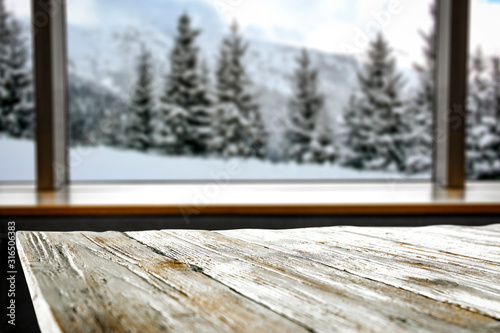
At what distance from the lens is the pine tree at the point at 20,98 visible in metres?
2.68

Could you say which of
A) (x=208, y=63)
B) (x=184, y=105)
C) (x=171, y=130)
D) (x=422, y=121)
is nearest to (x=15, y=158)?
(x=171, y=130)

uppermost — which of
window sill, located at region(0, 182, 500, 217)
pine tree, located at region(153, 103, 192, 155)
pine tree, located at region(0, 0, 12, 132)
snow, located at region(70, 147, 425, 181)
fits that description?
pine tree, located at region(0, 0, 12, 132)

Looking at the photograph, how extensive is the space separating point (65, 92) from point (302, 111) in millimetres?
1399

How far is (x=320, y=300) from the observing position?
55 centimetres

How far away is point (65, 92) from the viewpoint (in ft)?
8.91

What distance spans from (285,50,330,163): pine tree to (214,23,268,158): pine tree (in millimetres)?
168

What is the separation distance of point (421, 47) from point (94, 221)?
6.91 feet

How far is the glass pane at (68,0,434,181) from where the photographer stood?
276cm

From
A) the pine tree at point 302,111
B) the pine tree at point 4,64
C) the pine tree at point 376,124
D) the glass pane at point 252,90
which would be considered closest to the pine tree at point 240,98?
the glass pane at point 252,90

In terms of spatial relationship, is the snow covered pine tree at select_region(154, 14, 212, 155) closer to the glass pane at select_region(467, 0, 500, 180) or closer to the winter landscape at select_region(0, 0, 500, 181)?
the winter landscape at select_region(0, 0, 500, 181)

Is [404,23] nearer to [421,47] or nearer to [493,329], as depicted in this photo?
[421,47]

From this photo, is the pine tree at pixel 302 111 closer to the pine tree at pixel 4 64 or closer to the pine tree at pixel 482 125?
the pine tree at pixel 482 125

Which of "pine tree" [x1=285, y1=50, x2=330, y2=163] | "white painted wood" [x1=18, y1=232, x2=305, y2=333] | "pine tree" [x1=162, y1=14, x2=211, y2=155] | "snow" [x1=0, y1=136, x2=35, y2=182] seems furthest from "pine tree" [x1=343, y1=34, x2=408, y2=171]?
"white painted wood" [x1=18, y1=232, x2=305, y2=333]

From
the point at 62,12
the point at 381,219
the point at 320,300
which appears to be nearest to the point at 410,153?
the point at 381,219
